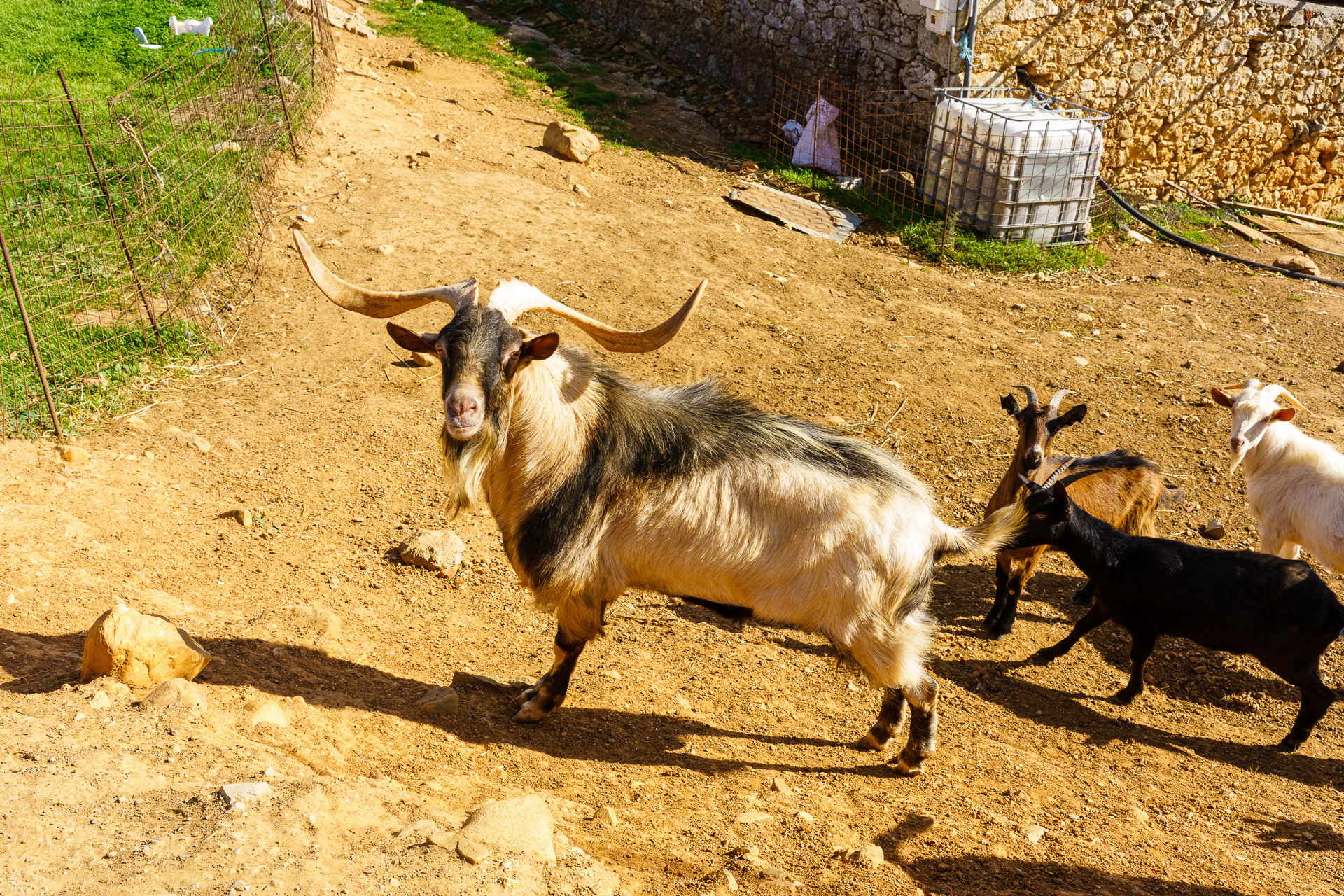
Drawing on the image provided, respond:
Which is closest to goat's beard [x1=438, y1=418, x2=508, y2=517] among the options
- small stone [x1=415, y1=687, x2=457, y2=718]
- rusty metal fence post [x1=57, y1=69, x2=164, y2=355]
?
small stone [x1=415, y1=687, x2=457, y2=718]

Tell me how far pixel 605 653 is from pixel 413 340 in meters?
2.02

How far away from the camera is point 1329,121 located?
12102mm

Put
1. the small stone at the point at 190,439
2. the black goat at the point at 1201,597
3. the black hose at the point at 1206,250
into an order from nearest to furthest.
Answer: the black goat at the point at 1201,597 → the small stone at the point at 190,439 → the black hose at the point at 1206,250

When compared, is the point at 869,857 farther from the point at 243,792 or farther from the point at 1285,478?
the point at 1285,478

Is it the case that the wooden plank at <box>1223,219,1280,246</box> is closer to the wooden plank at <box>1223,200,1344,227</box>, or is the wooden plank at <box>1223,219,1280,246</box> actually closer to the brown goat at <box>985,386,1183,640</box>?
the wooden plank at <box>1223,200,1344,227</box>

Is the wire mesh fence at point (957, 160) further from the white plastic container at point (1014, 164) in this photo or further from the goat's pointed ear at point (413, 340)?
the goat's pointed ear at point (413, 340)

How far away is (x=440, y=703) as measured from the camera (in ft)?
13.8

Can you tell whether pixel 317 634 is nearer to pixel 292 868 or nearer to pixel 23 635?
pixel 23 635

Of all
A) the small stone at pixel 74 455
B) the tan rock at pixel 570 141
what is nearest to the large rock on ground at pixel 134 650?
the small stone at pixel 74 455

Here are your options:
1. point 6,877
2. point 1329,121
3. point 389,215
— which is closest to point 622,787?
point 6,877

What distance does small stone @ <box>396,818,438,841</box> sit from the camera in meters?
3.01

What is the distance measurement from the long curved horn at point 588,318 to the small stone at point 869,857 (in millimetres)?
2172

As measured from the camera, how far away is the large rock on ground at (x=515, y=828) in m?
3.01

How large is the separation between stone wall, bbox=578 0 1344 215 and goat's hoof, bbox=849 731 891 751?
27.1 ft
